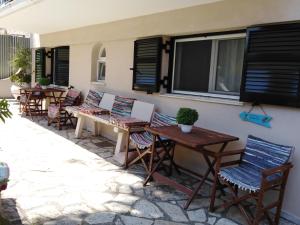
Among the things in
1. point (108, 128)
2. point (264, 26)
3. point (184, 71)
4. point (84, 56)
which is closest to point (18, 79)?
point (84, 56)

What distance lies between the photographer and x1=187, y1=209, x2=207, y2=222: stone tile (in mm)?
3445

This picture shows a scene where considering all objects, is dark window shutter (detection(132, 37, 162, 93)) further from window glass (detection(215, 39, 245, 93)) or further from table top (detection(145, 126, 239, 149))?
table top (detection(145, 126, 239, 149))

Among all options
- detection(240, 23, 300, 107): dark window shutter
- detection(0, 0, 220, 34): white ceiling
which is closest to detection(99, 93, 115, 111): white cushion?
detection(0, 0, 220, 34): white ceiling

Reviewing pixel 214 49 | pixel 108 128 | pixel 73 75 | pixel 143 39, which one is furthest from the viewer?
pixel 73 75

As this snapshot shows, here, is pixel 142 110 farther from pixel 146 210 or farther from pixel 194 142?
pixel 146 210

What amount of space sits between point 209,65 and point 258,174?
2.10m

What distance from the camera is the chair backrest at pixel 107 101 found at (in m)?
6.64

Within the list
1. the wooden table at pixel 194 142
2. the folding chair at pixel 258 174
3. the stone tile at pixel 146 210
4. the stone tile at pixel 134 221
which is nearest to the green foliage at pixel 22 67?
the wooden table at pixel 194 142

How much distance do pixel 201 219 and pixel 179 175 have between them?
1424 mm

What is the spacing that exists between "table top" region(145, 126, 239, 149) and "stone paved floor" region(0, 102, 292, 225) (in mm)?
791

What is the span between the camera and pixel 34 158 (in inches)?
206

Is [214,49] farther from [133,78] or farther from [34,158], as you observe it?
[34,158]

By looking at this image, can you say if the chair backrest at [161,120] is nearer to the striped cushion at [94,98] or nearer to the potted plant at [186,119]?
the potted plant at [186,119]

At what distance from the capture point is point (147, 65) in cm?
569
